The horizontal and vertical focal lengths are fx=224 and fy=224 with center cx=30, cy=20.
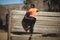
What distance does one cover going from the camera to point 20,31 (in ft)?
23.4

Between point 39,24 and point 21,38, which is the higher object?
point 39,24

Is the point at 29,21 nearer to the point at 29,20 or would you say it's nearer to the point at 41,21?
the point at 29,20

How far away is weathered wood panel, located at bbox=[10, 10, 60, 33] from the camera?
7042 millimetres

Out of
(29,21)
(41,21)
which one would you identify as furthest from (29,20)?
(41,21)

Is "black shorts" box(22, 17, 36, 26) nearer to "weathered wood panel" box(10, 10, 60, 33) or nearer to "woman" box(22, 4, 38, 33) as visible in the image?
"woman" box(22, 4, 38, 33)

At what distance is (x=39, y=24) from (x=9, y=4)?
186 inches

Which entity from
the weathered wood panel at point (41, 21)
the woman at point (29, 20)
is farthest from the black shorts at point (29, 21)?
the weathered wood panel at point (41, 21)

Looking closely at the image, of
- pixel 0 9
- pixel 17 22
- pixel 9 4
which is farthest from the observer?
pixel 0 9

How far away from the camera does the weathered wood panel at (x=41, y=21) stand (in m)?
7.04

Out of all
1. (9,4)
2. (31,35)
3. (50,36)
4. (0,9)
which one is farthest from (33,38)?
(0,9)

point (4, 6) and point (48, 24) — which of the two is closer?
point (48, 24)

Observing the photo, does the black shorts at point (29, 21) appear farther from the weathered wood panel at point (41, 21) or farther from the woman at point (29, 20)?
the weathered wood panel at point (41, 21)

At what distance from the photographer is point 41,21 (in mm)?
7078

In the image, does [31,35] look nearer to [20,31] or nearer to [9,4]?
[20,31]
